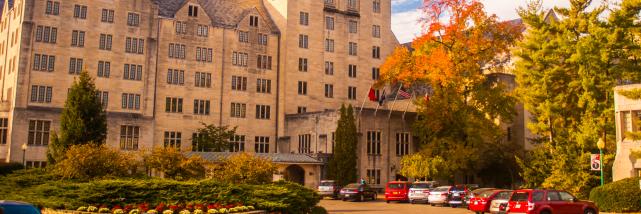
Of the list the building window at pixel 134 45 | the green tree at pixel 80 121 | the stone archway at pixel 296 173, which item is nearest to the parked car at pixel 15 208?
the green tree at pixel 80 121

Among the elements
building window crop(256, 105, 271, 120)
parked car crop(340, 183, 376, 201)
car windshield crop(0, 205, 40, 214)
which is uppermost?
building window crop(256, 105, 271, 120)

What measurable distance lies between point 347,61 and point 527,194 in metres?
48.0

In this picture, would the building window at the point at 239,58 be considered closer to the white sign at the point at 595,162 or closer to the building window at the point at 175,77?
the building window at the point at 175,77

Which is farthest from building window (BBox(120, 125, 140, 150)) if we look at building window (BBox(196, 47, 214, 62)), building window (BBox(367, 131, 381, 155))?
building window (BBox(367, 131, 381, 155))

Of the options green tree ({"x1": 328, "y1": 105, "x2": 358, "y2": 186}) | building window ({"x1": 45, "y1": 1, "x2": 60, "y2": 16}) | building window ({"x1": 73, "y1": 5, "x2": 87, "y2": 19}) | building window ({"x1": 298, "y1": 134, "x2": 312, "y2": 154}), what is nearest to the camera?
green tree ({"x1": 328, "y1": 105, "x2": 358, "y2": 186})

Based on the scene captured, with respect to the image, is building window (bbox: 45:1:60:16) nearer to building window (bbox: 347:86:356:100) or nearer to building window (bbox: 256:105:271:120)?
building window (bbox: 256:105:271:120)

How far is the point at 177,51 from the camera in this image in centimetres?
6638

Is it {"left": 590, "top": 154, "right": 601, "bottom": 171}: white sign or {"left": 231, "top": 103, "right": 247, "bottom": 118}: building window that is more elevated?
{"left": 231, "top": 103, "right": 247, "bottom": 118}: building window

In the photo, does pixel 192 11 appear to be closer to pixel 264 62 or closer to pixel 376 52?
pixel 264 62

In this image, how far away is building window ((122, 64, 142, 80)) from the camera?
63.7 metres

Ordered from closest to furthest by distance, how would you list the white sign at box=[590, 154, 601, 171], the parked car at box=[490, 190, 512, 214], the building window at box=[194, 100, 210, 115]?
the parked car at box=[490, 190, 512, 214], the white sign at box=[590, 154, 601, 171], the building window at box=[194, 100, 210, 115]

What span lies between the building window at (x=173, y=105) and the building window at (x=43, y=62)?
11.4m

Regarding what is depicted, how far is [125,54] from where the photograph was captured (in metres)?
63.6

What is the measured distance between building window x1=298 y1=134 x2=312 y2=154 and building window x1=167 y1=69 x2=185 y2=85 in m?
13.7
